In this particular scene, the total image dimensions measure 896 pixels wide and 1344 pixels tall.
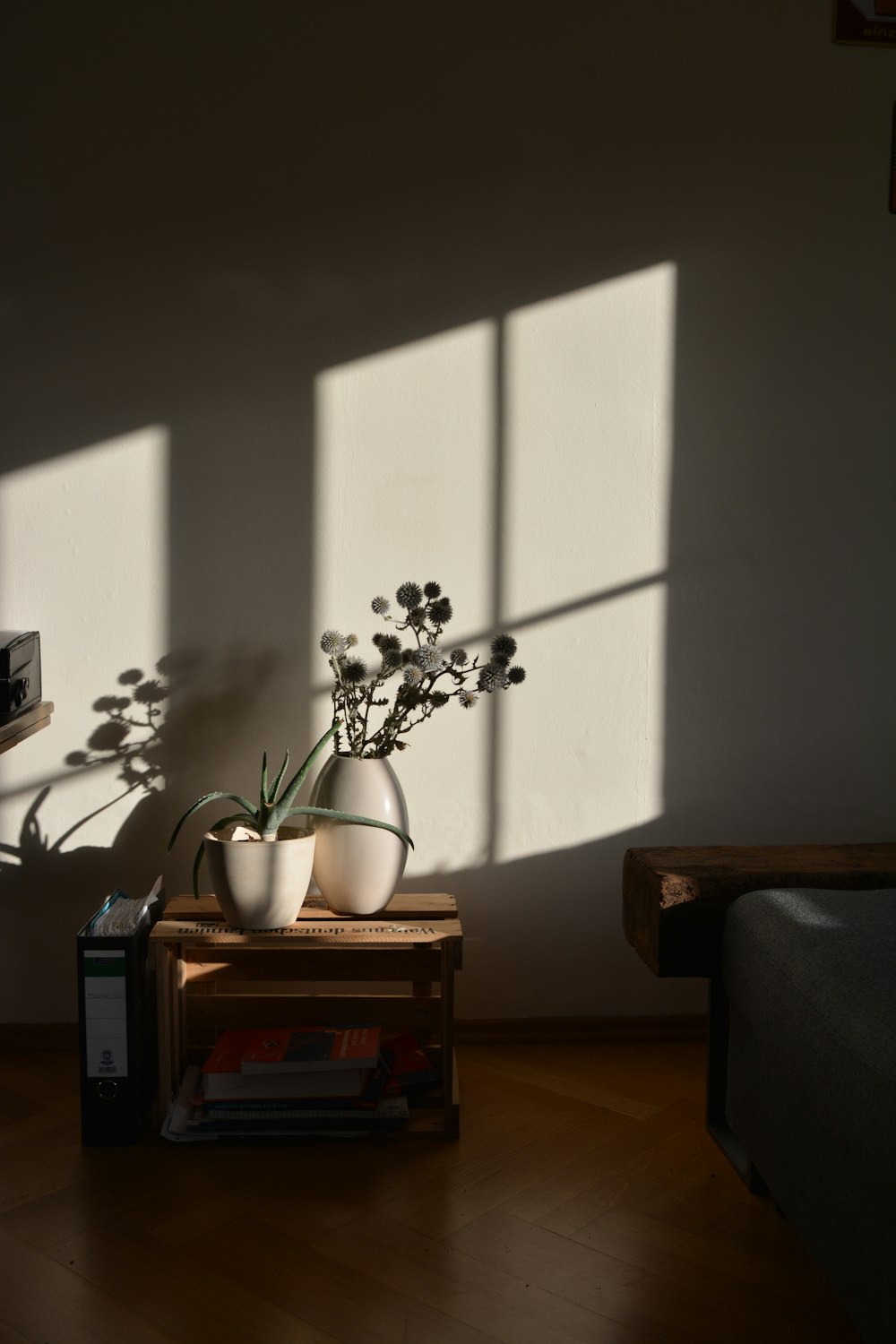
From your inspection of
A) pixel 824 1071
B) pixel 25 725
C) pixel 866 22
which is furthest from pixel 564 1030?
pixel 866 22

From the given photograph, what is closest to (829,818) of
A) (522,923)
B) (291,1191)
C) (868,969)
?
(522,923)

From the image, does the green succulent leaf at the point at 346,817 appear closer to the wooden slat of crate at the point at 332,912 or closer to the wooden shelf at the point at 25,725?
the wooden slat of crate at the point at 332,912

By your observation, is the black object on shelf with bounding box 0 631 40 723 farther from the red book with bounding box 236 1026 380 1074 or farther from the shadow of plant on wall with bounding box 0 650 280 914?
the red book with bounding box 236 1026 380 1074

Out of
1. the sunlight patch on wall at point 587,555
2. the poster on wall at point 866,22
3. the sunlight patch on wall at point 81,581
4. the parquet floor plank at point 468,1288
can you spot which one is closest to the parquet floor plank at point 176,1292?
the parquet floor plank at point 468,1288

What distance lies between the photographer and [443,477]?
106 inches

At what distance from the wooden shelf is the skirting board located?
0.75 metres

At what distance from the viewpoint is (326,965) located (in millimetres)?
2488

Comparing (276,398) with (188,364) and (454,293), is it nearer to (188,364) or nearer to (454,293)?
(188,364)

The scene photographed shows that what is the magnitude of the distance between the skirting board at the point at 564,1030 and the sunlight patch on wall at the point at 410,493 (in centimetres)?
58

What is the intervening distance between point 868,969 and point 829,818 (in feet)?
4.03

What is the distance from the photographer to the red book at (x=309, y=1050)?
7.52 feet

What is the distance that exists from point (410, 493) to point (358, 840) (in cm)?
83

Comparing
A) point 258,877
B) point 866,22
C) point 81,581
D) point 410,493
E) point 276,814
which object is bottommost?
point 258,877

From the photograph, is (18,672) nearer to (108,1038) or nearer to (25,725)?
(25,725)
